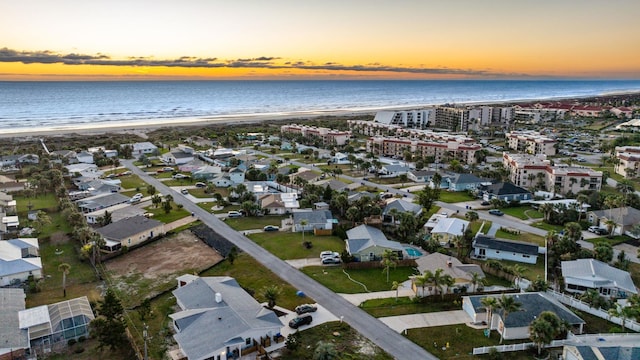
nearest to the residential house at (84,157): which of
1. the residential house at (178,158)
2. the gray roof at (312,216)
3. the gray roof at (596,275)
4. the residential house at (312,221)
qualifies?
the residential house at (178,158)

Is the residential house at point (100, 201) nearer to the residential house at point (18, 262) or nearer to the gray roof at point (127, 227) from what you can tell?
the gray roof at point (127, 227)

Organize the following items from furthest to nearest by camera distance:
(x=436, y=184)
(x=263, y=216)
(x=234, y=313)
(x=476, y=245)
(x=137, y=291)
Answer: (x=436, y=184) < (x=263, y=216) < (x=476, y=245) < (x=137, y=291) < (x=234, y=313)

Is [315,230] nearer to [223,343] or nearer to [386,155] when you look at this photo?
[223,343]

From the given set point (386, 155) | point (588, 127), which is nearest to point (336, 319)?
point (386, 155)

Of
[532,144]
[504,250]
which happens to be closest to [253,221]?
[504,250]

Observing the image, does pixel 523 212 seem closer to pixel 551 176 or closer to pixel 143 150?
pixel 551 176

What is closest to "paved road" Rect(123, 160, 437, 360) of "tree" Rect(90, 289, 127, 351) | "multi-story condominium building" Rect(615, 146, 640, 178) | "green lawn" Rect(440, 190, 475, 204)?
"tree" Rect(90, 289, 127, 351)
